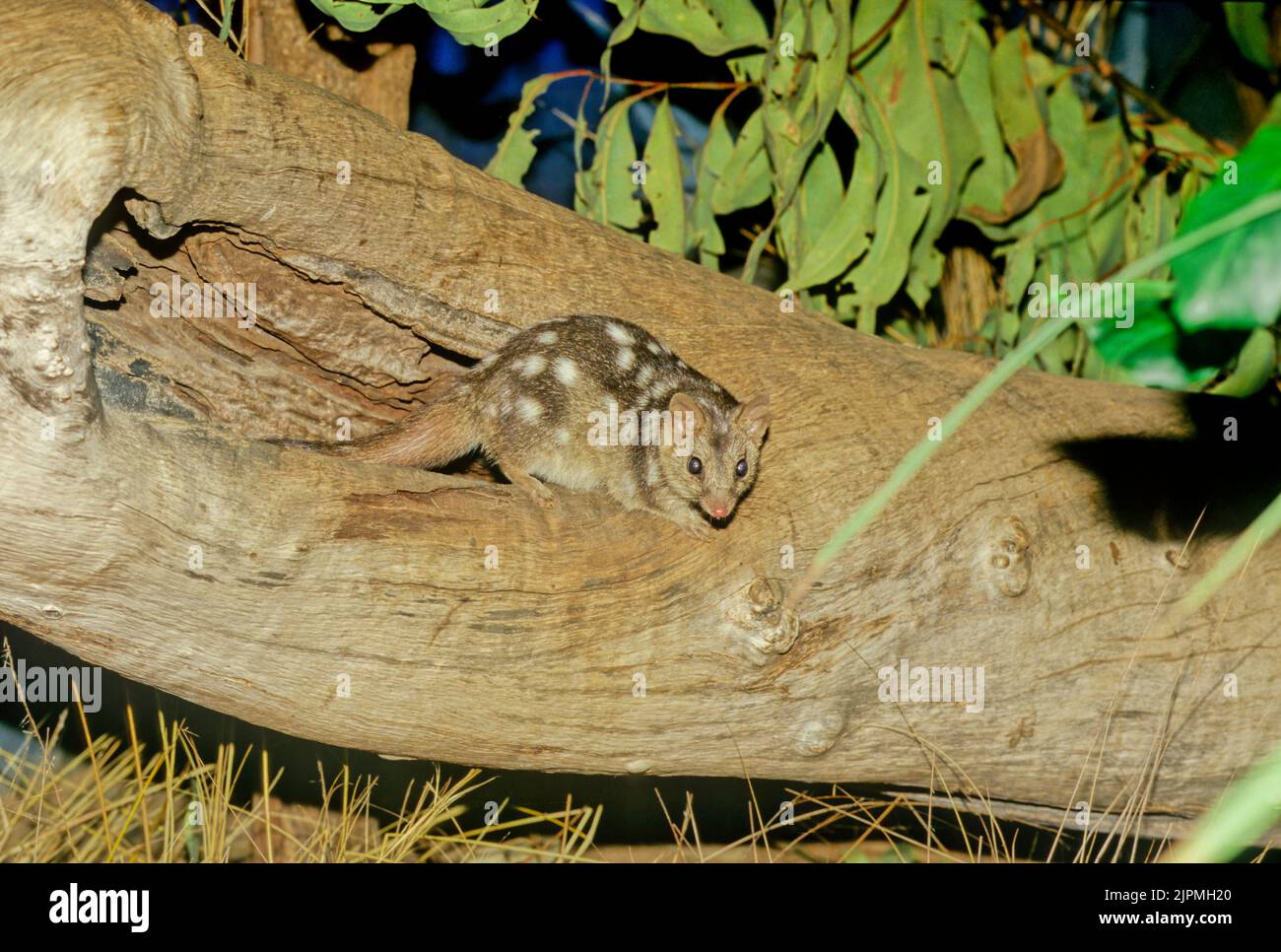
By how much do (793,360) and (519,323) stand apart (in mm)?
917

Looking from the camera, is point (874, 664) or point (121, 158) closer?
point (121, 158)

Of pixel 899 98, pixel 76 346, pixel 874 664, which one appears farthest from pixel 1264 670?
pixel 76 346

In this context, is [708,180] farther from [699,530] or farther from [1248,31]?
[1248,31]

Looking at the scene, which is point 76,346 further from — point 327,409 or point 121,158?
point 327,409

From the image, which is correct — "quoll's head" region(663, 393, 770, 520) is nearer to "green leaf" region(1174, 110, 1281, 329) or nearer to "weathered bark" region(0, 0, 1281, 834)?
"weathered bark" region(0, 0, 1281, 834)

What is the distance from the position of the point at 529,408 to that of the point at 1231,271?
7.40 feet

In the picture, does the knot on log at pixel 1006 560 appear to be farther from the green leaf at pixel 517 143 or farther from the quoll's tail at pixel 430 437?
the green leaf at pixel 517 143

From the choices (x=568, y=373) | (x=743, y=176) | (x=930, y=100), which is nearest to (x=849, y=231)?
(x=743, y=176)

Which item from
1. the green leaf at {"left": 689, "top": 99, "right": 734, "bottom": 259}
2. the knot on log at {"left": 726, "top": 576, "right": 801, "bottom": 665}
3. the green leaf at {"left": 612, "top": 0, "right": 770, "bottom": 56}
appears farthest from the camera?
the green leaf at {"left": 689, "top": 99, "right": 734, "bottom": 259}

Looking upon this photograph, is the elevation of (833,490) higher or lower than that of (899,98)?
lower

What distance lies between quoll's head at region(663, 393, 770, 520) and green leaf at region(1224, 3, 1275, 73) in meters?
3.35

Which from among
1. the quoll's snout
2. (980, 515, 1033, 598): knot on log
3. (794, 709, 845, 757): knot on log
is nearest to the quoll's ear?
the quoll's snout

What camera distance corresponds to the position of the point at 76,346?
2.21 metres

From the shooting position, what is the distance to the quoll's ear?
3375 millimetres
